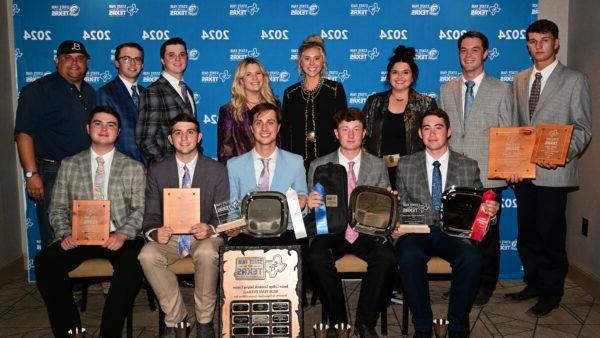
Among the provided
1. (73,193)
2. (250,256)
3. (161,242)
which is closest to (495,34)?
(250,256)

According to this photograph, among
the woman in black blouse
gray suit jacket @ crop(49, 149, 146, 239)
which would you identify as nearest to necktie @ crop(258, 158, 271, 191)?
the woman in black blouse

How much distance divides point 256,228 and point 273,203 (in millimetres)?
197

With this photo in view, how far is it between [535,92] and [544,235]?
3.62ft

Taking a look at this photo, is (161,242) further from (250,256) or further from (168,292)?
(250,256)

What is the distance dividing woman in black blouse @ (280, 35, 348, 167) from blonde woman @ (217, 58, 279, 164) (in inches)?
11.9

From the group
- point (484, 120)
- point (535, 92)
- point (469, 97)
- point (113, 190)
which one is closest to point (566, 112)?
point (535, 92)

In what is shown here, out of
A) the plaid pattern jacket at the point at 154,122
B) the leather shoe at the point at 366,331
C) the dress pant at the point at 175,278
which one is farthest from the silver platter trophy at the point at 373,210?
the plaid pattern jacket at the point at 154,122

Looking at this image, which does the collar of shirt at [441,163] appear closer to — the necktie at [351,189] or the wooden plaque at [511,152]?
the wooden plaque at [511,152]

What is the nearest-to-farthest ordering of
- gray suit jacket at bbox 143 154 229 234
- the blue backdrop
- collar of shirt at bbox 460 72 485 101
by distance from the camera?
gray suit jacket at bbox 143 154 229 234 < collar of shirt at bbox 460 72 485 101 < the blue backdrop

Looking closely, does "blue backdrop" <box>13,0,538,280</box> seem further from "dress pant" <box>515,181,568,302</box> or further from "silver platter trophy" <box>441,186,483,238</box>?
"silver platter trophy" <box>441,186,483,238</box>

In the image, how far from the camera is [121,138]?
14.4 ft

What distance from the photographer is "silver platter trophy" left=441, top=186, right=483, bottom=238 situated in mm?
3580

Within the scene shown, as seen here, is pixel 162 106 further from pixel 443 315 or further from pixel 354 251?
pixel 443 315

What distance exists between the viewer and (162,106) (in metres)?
4.33
